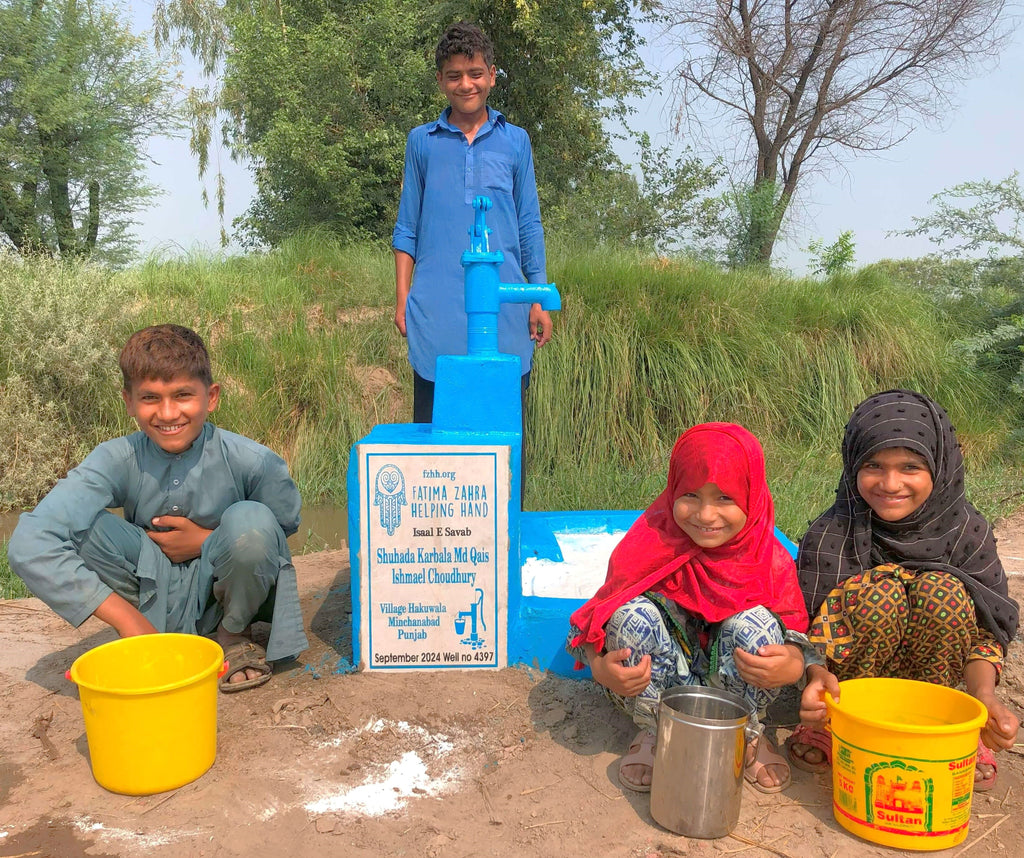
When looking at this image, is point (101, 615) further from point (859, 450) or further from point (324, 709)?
point (859, 450)

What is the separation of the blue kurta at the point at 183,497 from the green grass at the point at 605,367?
2.26 m

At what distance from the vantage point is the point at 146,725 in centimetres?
A: 173

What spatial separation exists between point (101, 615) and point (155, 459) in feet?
1.50

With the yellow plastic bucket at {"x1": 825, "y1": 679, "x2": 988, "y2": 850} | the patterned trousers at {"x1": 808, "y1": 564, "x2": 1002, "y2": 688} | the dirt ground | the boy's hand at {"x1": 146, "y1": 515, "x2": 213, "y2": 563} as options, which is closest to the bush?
the dirt ground

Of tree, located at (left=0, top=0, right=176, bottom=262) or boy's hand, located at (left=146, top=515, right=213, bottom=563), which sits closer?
boy's hand, located at (left=146, top=515, right=213, bottom=563)

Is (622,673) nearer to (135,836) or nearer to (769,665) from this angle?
(769,665)

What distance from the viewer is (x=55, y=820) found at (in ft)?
5.62

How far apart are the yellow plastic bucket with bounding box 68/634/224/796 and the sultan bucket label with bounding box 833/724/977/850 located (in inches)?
52.3

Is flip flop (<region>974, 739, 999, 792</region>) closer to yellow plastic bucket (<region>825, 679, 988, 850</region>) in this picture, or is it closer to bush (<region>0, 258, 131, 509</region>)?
yellow plastic bucket (<region>825, 679, 988, 850</region>)

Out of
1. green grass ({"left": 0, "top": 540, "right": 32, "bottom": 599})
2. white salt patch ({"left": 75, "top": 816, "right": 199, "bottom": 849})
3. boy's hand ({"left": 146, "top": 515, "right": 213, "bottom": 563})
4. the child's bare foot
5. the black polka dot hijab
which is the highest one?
the black polka dot hijab

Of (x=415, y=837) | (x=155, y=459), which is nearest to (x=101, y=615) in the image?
(x=155, y=459)

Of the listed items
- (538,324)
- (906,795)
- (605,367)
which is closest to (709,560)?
(906,795)

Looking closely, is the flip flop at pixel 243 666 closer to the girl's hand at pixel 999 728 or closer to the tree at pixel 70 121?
the girl's hand at pixel 999 728

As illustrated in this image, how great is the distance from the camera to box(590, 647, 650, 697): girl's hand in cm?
173
